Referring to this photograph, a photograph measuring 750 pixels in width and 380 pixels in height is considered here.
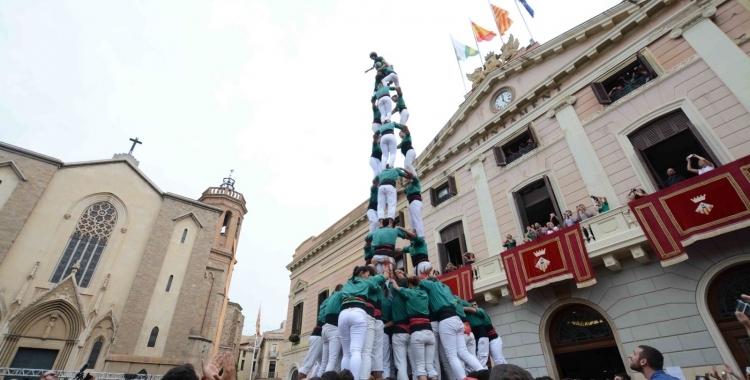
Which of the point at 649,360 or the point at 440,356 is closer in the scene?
the point at 649,360

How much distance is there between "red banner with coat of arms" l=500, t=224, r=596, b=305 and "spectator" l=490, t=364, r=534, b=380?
8.15 metres

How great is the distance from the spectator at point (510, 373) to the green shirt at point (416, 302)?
325 centimetres

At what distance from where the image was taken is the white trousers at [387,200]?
26.1ft

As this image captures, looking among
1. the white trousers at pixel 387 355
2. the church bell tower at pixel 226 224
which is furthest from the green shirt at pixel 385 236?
the church bell tower at pixel 226 224

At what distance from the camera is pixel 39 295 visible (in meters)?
20.6

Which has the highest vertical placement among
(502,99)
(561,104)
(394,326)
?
(502,99)

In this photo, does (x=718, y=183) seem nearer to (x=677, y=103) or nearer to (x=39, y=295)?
(x=677, y=103)

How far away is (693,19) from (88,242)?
109ft

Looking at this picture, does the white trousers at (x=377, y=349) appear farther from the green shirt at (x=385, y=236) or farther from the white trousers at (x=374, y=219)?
the white trousers at (x=374, y=219)

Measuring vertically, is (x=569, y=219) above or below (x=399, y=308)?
above

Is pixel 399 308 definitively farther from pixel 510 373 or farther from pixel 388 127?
pixel 388 127

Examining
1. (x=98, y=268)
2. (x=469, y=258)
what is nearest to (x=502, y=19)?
(x=469, y=258)

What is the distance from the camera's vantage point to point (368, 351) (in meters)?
5.35

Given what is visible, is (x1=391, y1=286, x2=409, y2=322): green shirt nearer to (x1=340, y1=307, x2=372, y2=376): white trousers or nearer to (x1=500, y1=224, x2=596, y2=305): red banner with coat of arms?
(x1=340, y1=307, x2=372, y2=376): white trousers
